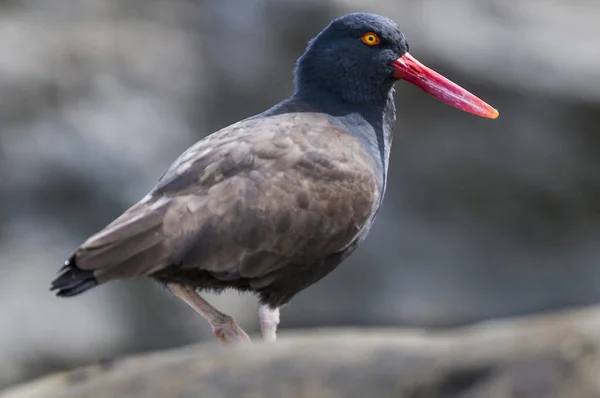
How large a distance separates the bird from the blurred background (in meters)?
4.11

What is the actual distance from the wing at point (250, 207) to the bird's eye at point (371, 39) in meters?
0.63

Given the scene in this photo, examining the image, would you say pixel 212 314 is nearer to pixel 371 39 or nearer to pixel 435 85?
pixel 371 39

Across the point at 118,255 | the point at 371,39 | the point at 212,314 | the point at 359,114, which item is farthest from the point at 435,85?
the point at 118,255

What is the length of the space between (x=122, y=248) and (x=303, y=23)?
223 inches

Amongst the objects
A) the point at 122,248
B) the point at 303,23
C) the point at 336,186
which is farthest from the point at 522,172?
the point at 122,248

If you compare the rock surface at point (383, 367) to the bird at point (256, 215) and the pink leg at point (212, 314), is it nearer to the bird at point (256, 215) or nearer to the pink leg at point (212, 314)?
the bird at point (256, 215)

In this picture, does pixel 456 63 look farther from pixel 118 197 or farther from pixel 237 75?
pixel 118 197

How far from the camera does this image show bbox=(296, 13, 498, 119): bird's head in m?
5.42

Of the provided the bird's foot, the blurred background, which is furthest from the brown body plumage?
the blurred background

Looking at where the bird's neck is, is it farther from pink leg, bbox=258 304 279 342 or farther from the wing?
pink leg, bbox=258 304 279 342

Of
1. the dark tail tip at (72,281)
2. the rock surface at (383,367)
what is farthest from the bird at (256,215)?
the rock surface at (383,367)

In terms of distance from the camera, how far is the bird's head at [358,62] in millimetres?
5418

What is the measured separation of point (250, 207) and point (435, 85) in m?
1.58

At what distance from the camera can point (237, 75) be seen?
31.5ft
